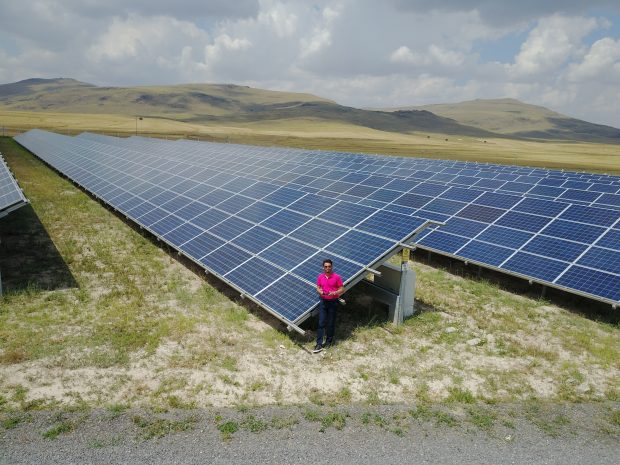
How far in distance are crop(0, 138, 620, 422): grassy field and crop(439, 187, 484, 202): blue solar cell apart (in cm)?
640

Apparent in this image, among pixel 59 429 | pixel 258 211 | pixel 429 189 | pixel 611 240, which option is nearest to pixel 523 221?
pixel 611 240

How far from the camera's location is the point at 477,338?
13.4 metres

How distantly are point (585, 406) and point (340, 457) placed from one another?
613 cm

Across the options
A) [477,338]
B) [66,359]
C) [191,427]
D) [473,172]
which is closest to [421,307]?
[477,338]

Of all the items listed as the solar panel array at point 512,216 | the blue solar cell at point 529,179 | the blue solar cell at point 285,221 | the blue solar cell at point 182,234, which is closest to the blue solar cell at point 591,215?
the solar panel array at point 512,216

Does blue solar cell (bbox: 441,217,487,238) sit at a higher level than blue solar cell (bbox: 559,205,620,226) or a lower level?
lower

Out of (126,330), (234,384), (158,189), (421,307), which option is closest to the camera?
(234,384)

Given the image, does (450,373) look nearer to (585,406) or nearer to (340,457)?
(585,406)

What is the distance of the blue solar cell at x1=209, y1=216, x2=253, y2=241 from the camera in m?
17.7

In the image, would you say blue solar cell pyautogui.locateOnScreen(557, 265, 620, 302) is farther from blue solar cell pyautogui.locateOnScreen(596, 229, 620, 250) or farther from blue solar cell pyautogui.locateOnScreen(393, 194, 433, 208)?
blue solar cell pyautogui.locateOnScreen(393, 194, 433, 208)

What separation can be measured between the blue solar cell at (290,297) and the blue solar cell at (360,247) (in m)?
1.66

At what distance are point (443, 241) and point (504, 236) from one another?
263 cm

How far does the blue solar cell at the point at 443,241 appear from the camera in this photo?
1977 cm

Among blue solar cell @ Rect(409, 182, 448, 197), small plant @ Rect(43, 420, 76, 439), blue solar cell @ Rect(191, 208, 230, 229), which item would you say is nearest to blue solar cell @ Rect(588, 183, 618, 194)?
blue solar cell @ Rect(409, 182, 448, 197)
